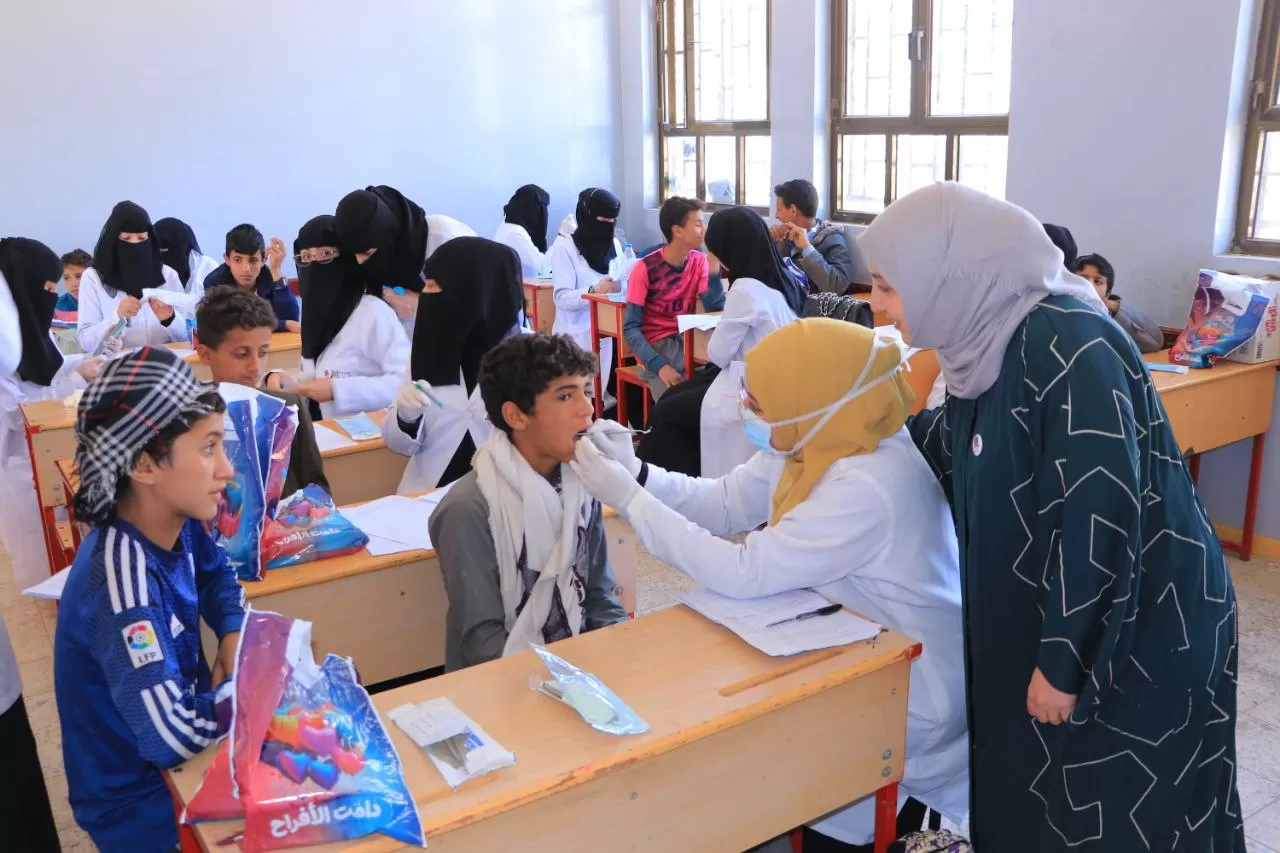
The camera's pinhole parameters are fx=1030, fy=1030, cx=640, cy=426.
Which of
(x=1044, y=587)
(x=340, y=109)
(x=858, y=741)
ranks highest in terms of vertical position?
(x=340, y=109)

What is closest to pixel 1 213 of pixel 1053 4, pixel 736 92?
pixel 736 92

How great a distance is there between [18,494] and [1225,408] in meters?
4.35

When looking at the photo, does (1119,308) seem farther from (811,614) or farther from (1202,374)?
(811,614)

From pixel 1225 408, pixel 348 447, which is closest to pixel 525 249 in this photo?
pixel 348 447

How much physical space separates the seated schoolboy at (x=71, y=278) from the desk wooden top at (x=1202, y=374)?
547cm

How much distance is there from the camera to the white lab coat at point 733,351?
154 inches

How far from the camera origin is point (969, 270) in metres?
1.54

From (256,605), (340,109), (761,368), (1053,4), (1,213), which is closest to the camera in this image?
(761,368)

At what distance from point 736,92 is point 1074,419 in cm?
602

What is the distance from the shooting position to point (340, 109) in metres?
7.16

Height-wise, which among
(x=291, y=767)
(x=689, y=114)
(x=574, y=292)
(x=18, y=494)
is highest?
(x=689, y=114)

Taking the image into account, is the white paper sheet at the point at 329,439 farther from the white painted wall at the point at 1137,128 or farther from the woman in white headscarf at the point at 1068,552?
Answer: the white painted wall at the point at 1137,128

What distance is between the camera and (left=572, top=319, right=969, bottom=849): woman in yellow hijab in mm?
1655

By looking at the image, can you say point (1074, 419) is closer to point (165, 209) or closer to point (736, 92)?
point (736, 92)
